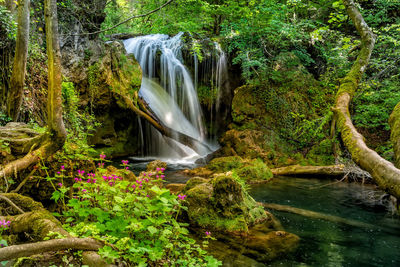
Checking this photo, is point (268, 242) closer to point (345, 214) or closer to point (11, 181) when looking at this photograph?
point (345, 214)

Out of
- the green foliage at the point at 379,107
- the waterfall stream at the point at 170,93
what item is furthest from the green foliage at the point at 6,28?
the green foliage at the point at 379,107

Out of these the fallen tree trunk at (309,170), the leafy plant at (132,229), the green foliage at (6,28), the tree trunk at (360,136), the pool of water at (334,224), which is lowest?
the pool of water at (334,224)

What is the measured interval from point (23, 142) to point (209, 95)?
1117 centimetres

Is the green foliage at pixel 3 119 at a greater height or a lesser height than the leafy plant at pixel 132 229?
greater

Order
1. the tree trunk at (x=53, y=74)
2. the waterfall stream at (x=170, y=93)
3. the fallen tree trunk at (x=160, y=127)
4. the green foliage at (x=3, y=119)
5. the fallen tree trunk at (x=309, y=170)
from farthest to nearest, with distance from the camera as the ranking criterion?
the waterfall stream at (x=170, y=93)
the fallen tree trunk at (x=160, y=127)
the fallen tree trunk at (x=309, y=170)
the green foliage at (x=3, y=119)
the tree trunk at (x=53, y=74)

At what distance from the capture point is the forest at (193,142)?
102 inches

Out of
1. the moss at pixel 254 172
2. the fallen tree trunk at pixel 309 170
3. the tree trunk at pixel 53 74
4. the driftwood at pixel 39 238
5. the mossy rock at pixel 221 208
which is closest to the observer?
the driftwood at pixel 39 238

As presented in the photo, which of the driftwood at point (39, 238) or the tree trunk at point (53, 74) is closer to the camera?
the driftwood at point (39, 238)

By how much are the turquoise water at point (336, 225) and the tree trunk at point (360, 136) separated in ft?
8.37

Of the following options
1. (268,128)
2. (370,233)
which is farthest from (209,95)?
(370,233)

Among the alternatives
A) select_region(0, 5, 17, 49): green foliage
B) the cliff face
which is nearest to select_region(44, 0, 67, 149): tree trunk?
select_region(0, 5, 17, 49): green foliage

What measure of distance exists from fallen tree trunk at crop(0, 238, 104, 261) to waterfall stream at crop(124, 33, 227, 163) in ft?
33.4

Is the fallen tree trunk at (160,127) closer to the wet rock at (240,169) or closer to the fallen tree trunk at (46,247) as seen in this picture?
the wet rock at (240,169)

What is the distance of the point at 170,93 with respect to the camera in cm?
1345
